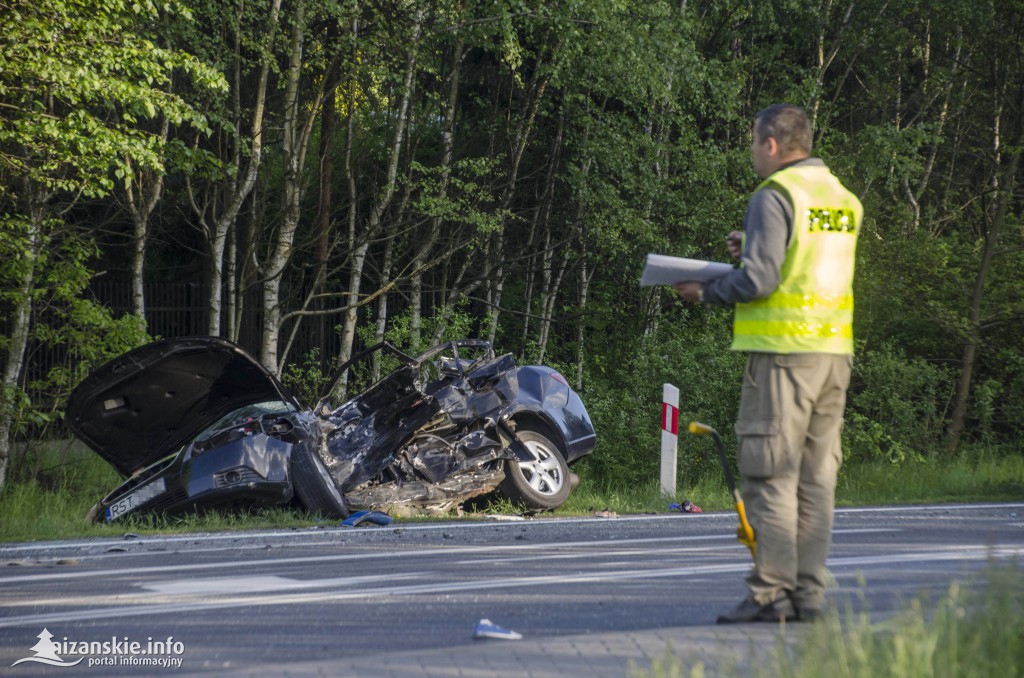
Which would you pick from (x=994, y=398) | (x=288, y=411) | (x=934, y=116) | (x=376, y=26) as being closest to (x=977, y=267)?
(x=994, y=398)

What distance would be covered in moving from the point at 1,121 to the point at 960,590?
10263 millimetres

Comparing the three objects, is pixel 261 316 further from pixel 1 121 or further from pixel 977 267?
pixel 977 267

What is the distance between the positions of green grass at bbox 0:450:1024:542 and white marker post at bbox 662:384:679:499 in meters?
0.15

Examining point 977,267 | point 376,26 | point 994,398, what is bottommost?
point 994,398

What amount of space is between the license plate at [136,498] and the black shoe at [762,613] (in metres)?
6.01

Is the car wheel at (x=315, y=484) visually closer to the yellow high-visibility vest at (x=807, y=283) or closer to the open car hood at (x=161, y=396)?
the open car hood at (x=161, y=396)

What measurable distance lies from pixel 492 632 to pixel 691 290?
151cm

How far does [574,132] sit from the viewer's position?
2047 cm

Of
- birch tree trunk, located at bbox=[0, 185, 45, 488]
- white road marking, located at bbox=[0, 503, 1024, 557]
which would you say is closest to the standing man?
white road marking, located at bbox=[0, 503, 1024, 557]

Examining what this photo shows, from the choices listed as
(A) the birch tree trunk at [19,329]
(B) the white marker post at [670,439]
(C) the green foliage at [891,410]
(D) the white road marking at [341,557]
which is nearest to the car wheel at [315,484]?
(D) the white road marking at [341,557]

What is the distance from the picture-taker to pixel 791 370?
177 inches

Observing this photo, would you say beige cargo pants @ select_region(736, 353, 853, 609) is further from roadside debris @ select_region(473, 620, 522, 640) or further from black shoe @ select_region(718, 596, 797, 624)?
roadside debris @ select_region(473, 620, 522, 640)

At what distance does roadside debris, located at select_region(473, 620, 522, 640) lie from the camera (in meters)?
4.50

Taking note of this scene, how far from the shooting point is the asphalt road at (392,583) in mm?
4723
